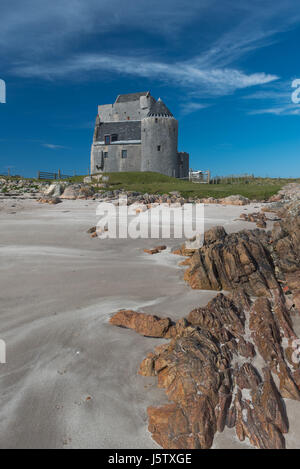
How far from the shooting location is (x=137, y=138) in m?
45.1

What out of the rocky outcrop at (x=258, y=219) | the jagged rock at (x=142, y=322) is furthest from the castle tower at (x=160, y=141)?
the jagged rock at (x=142, y=322)

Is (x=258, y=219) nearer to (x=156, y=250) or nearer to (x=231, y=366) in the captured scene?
(x=156, y=250)

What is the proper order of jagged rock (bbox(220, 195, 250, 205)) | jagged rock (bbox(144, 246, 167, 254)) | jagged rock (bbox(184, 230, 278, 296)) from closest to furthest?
jagged rock (bbox(184, 230, 278, 296)) → jagged rock (bbox(144, 246, 167, 254)) → jagged rock (bbox(220, 195, 250, 205))

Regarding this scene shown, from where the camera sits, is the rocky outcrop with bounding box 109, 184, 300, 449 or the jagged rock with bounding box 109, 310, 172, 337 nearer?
the rocky outcrop with bounding box 109, 184, 300, 449

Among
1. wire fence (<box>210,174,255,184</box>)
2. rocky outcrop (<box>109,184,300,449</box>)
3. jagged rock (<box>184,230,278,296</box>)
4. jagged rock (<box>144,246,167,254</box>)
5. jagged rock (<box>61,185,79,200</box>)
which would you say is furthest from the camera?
wire fence (<box>210,174,255,184</box>)

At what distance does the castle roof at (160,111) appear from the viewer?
43.2m

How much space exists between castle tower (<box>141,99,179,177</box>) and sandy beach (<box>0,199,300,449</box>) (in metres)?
37.4

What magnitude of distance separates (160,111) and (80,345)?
144ft

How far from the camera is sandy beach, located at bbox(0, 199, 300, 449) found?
2363 millimetres

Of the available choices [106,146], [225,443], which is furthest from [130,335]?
[106,146]

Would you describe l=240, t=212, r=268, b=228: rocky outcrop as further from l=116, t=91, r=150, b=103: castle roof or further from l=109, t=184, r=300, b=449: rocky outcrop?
l=116, t=91, r=150, b=103: castle roof

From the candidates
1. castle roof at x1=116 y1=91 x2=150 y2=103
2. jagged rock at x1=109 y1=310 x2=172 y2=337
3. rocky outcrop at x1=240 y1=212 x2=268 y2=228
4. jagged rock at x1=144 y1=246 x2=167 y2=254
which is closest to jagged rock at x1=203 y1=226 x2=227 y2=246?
jagged rock at x1=144 y1=246 x2=167 y2=254

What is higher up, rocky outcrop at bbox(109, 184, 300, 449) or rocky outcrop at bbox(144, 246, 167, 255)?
rocky outcrop at bbox(144, 246, 167, 255)
